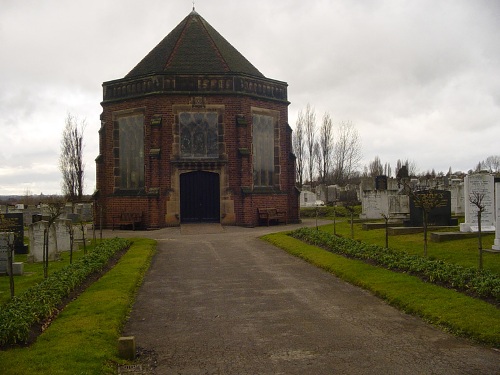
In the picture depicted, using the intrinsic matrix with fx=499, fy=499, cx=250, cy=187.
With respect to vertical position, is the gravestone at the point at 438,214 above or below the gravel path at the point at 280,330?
above

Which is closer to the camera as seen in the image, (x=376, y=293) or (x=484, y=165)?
(x=376, y=293)

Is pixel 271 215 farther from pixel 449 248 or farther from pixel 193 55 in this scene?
pixel 449 248

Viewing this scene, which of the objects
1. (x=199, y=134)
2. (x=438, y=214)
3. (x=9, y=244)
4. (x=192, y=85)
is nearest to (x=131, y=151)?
(x=199, y=134)

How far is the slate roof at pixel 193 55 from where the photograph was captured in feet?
93.9

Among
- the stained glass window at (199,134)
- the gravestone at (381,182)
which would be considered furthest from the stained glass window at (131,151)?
the gravestone at (381,182)

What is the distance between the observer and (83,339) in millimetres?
7480

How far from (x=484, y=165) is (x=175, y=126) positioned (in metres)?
96.3

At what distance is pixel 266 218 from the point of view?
27.9 metres

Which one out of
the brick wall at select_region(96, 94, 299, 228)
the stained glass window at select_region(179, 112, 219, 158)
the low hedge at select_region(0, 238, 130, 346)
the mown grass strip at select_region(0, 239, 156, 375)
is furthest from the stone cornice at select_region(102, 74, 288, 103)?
the mown grass strip at select_region(0, 239, 156, 375)

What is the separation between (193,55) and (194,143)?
5.54 m

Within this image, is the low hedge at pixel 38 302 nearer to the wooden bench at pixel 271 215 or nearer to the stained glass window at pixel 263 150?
the wooden bench at pixel 271 215

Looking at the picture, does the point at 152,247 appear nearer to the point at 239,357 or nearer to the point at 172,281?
the point at 172,281

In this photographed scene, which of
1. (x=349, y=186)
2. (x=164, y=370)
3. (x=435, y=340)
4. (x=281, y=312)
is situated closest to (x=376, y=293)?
(x=281, y=312)

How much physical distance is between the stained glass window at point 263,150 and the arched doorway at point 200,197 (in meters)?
2.45
